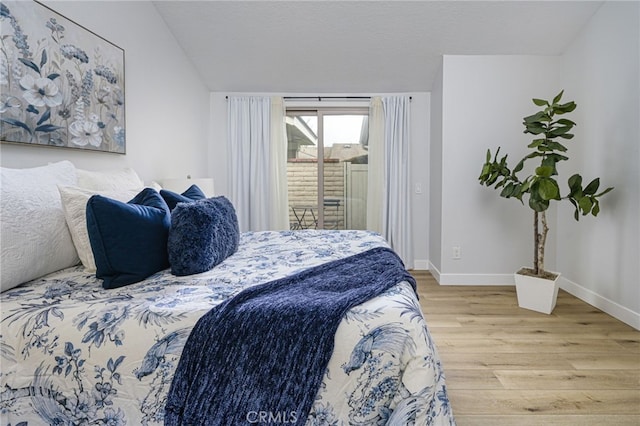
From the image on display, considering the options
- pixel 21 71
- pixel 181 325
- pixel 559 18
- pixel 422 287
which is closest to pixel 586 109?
pixel 559 18

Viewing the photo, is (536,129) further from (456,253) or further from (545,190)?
(456,253)

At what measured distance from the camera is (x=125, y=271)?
1.41 m

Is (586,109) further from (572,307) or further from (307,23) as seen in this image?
(307,23)

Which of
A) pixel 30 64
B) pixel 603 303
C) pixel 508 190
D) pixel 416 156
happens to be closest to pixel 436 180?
pixel 416 156

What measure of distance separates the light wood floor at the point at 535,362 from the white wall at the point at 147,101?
8.36 feet

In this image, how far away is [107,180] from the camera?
6.44 feet

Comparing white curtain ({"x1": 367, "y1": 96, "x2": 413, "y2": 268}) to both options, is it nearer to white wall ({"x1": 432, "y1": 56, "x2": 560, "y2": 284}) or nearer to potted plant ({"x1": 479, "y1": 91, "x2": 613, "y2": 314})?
white wall ({"x1": 432, "y1": 56, "x2": 560, "y2": 284})

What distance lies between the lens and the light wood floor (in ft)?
5.27

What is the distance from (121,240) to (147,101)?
1967 millimetres

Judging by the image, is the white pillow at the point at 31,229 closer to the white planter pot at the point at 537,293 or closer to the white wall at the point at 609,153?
the white planter pot at the point at 537,293

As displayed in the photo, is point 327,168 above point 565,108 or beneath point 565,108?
beneath

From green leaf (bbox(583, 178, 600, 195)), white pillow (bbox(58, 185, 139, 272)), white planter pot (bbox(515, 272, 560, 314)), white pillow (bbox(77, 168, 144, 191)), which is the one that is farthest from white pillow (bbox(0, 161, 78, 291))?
green leaf (bbox(583, 178, 600, 195))

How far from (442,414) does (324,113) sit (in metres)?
3.82

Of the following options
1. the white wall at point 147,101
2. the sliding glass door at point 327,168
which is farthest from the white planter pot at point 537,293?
the white wall at point 147,101
